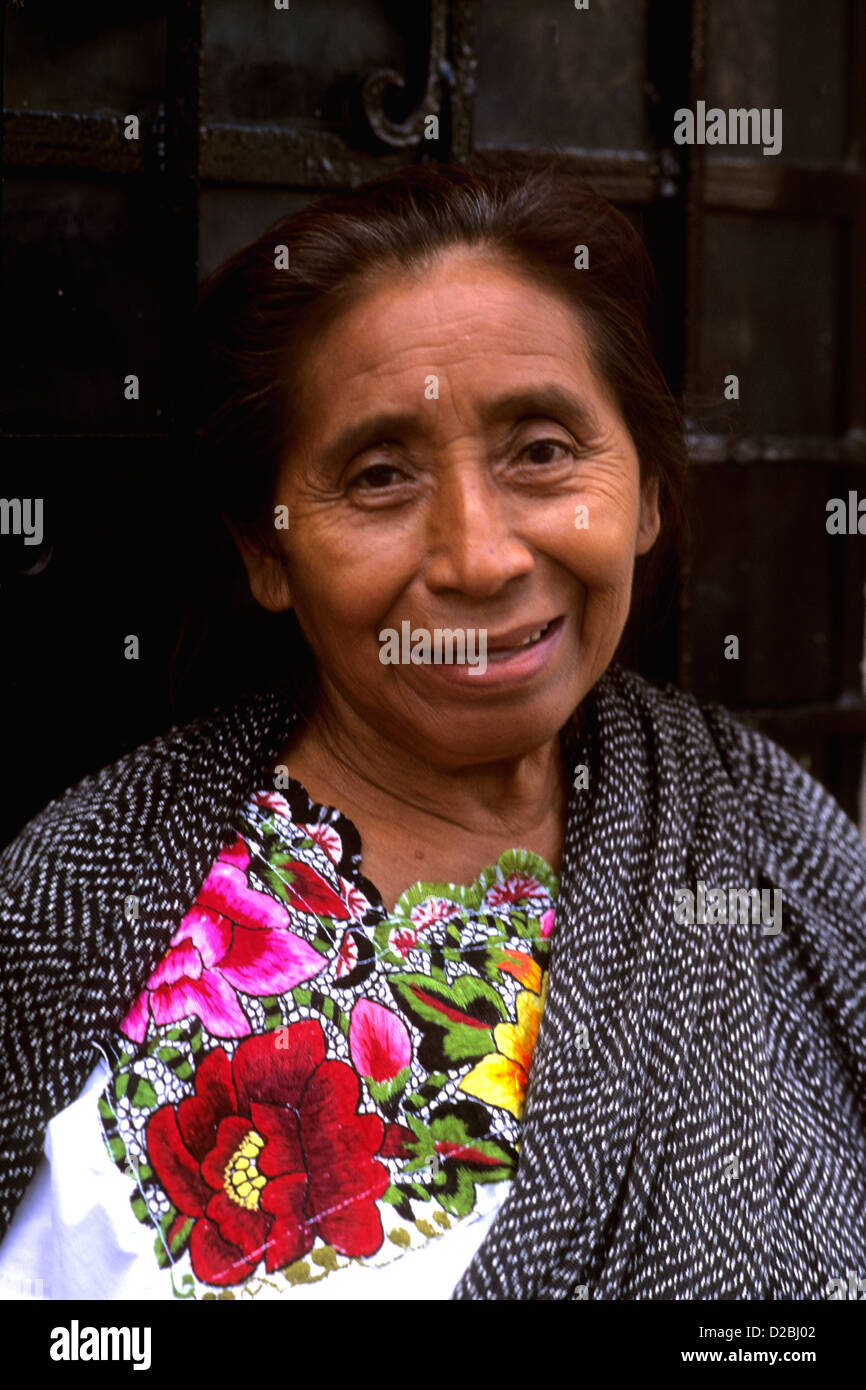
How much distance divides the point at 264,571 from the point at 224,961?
20.9 inches

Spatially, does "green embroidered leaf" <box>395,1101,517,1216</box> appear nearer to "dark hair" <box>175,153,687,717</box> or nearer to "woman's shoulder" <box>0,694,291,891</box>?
"woman's shoulder" <box>0,694,291,891</box>

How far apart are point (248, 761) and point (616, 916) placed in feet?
1.63

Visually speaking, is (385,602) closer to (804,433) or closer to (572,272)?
(572,272)

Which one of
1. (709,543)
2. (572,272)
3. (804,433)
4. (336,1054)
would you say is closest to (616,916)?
(336,1054)

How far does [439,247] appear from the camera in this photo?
170 cm

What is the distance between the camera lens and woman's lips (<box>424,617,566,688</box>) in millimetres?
1706

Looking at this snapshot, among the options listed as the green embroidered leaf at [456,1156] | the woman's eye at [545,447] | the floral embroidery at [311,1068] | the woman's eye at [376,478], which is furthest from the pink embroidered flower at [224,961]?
the woman's eye at [545,447]

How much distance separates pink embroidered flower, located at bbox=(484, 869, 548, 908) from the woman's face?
176 millimetres

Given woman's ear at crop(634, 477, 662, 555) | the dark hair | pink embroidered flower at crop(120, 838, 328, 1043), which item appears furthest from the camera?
woman's ear at crop(634, 477, 662, 555)

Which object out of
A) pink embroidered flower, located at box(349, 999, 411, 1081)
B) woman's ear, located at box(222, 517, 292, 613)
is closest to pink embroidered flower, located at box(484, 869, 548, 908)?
pink embroidered flower, located at box(349, 999, 411, 1081)

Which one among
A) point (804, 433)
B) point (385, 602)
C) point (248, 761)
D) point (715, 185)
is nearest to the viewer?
point (385, 602)

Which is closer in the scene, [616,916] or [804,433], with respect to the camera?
[616,916]

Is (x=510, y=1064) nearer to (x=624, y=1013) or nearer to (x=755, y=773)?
(x=624, y=1013)

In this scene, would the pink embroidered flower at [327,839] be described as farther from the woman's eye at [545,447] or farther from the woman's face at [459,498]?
the woman's eye at [545,447]
